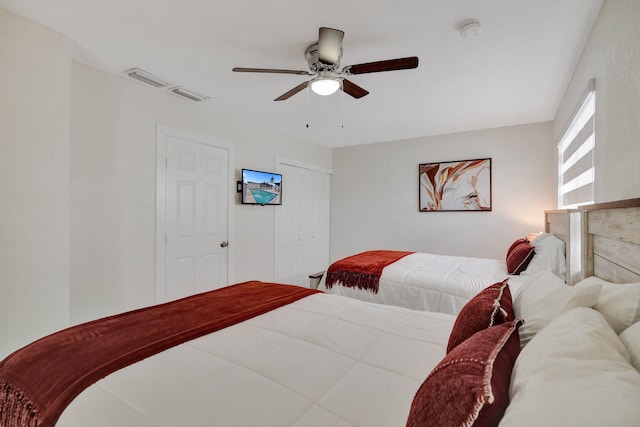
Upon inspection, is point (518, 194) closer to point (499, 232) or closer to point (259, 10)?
point (499, 232)

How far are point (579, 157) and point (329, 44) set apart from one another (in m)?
2.35

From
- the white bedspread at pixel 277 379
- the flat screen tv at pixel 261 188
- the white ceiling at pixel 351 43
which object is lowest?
the white bedspread at pixel 277 379

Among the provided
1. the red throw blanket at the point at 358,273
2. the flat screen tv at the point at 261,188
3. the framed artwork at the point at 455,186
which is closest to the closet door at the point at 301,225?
the flat screen tv at the point at 261,188

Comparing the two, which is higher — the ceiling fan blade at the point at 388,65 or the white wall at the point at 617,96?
the ceiling fan blade at the point at 388,65

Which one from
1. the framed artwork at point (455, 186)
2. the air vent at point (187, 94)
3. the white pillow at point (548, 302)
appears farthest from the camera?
the framed artwork at point (455, 186)

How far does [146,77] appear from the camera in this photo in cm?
265

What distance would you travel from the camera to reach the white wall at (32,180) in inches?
71.1

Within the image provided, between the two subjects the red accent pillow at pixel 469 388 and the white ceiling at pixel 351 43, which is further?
the white ceiling at pixel 351 43

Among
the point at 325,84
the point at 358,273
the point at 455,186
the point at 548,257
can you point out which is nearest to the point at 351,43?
the point at 325,84

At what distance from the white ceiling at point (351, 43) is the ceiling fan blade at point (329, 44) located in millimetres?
118

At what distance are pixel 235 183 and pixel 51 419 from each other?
306 centimetres

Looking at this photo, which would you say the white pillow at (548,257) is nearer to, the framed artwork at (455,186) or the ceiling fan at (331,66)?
the framed artwork at (455,186)

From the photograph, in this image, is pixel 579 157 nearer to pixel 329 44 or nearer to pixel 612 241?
pixel 612 241

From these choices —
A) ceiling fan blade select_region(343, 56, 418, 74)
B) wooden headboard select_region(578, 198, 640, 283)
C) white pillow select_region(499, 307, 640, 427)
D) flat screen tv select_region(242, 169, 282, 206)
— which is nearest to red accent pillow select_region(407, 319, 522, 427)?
white pillow select_region(499, 307, 640, 427)
